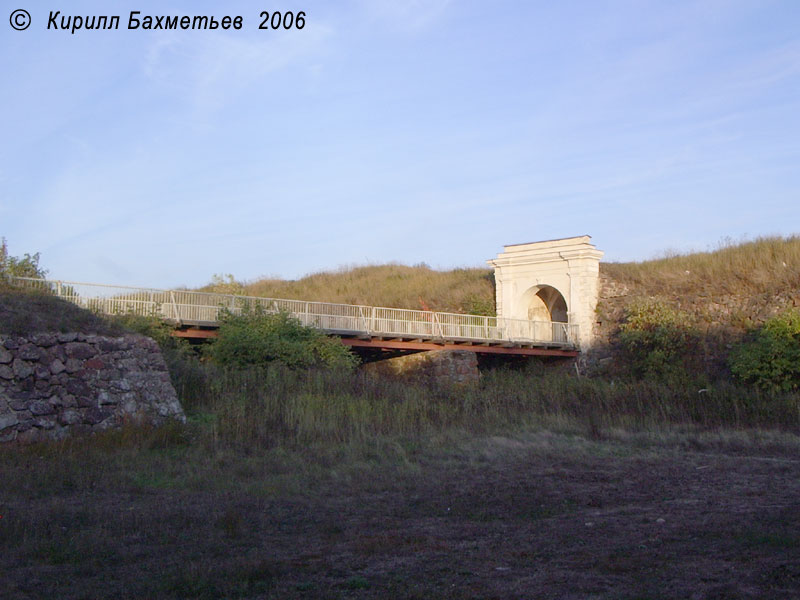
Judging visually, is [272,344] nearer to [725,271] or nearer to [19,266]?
[19,266]

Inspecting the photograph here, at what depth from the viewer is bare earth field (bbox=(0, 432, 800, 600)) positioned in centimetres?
601

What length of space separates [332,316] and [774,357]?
14.5 metres

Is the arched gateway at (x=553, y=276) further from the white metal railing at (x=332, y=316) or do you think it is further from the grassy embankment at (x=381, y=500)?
the grassy embankment at (x=381, y=500)

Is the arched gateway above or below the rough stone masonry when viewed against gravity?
above

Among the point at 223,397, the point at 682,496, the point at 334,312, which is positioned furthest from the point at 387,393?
the point at 682,496

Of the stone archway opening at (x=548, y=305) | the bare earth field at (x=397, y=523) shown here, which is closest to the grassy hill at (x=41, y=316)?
the bare earth field at (x=397, y=523)

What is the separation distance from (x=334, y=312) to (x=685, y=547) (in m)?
21.0

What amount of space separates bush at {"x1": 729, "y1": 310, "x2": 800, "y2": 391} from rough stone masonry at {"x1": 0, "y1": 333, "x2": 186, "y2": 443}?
19928 millimetres

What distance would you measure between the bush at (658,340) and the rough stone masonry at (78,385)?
71.3ft

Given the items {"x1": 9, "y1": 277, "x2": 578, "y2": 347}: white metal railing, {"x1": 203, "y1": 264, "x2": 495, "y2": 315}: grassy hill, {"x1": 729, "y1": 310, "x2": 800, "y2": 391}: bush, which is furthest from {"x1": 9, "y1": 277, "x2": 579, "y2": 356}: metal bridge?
{"x1": 729, "y1": 310, "x2": 800, "y2": 391}: bush

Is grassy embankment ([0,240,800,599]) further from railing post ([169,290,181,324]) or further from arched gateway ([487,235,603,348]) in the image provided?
arched gateway ([487,235,603,348])

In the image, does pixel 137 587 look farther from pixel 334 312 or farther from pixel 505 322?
pixel 505 322

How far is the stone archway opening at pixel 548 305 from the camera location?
40781mm

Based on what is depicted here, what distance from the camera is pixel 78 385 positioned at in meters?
14.0
